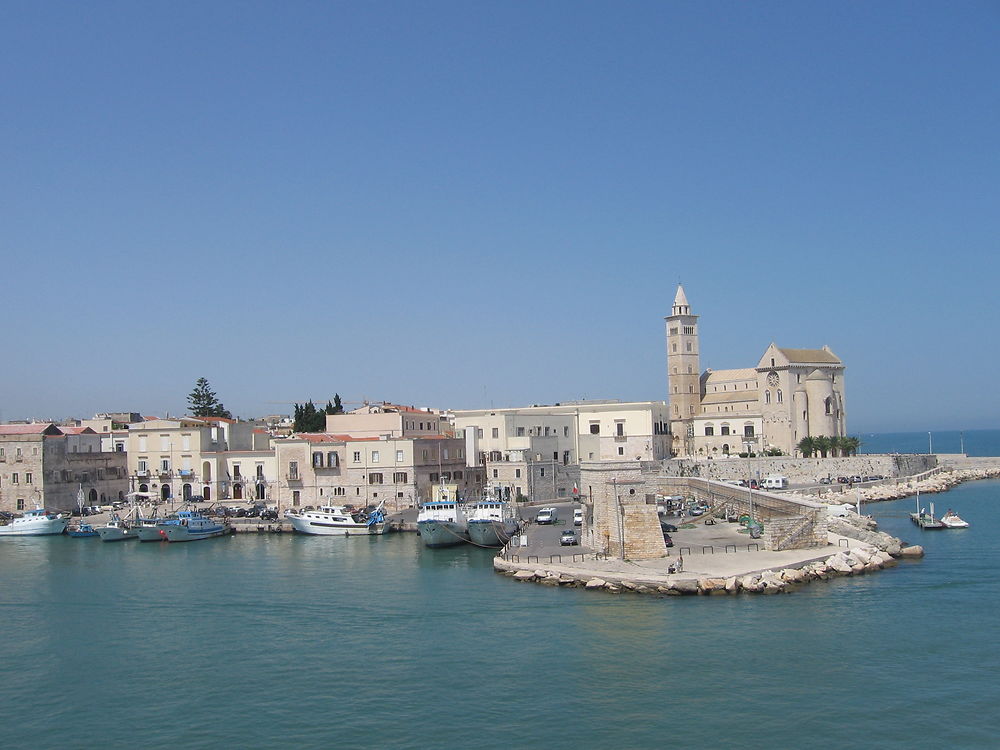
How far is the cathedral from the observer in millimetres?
66438

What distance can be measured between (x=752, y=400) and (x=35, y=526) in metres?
46.4

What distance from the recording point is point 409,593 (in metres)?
28.1

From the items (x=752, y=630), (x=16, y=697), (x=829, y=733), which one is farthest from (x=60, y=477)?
(x=829, y=733)

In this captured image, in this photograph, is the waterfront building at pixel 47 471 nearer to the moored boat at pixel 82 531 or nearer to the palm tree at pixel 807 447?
the moored boat at pixel 82 531

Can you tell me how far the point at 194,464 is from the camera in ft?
170

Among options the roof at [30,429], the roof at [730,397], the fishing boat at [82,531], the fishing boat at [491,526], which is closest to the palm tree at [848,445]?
the roof at [730,397]

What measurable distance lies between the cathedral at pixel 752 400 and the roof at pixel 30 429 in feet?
133

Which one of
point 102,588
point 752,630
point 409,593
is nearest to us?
point 752,630

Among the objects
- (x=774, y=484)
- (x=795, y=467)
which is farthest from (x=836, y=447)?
(x=774, y=484)

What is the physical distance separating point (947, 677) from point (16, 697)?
18451mm

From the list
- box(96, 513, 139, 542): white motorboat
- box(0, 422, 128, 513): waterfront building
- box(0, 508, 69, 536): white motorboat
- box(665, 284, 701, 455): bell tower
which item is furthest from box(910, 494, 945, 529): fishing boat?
box(0, 422, 128, 513): waterfront building

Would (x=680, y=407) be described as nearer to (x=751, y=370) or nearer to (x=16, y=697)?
(x=751, y=370)

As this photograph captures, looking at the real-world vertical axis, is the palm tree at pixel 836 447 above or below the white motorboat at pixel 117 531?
above

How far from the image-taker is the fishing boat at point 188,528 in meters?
42.7
